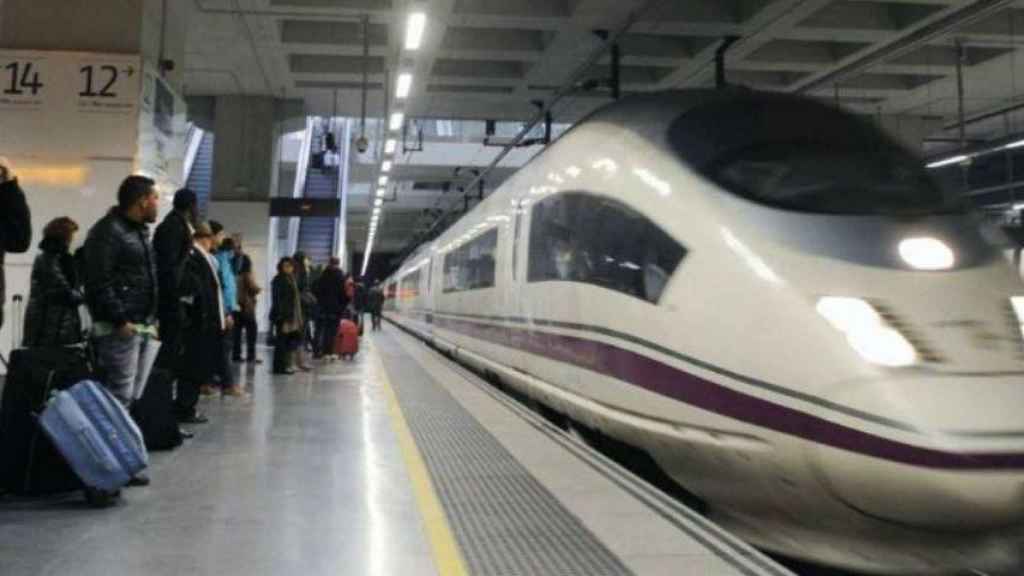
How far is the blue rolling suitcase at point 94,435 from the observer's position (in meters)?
3.48

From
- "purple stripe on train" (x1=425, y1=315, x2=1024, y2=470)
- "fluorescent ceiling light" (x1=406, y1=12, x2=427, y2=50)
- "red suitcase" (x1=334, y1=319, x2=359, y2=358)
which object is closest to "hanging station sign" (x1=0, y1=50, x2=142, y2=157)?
"fluorescent ceiling light" (x1=406, y1=12, x2=427, y2=50)

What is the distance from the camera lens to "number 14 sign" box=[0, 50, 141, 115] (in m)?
7.79

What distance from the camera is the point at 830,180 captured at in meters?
4.08

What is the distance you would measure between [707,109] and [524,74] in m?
9.94

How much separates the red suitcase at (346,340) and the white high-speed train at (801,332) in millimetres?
7391

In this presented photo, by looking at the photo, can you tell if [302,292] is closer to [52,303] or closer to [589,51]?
[589,51]

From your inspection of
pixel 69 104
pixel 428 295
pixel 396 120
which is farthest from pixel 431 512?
pixel 428 295

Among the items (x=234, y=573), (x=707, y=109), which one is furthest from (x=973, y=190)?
(x=234, y=573)

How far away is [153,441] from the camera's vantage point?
4.85 metres

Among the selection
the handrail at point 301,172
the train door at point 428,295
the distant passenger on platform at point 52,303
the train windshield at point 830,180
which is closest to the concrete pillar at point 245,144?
the train door at point 428,295

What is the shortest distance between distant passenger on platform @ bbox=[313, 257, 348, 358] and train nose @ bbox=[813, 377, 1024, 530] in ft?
30.9

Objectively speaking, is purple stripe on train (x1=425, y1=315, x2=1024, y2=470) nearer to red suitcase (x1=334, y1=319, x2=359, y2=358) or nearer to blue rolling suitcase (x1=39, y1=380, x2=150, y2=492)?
blue rolling suitcase (x1=39, y1=380, x2=150, y2=492)

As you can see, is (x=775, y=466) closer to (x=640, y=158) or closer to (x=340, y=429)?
(x=640, y=158)

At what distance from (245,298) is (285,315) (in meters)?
0.69
